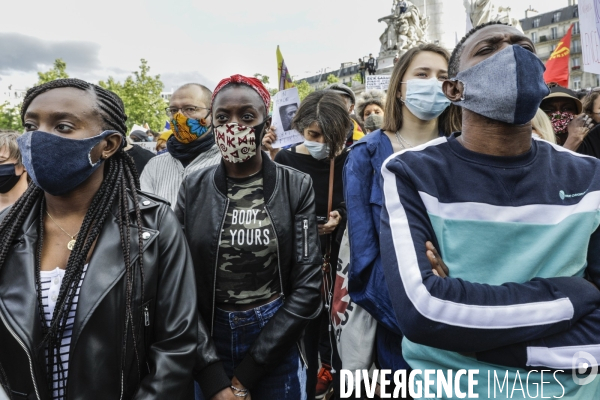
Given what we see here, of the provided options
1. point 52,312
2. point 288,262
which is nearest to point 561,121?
point 288,262

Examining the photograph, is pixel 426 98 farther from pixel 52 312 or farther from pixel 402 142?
pixel 52 312

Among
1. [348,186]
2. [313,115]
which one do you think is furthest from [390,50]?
[348,186]

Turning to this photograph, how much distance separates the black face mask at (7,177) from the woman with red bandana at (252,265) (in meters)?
1.72

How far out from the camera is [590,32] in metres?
3.24

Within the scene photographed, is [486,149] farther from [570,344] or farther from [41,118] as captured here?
[41,118]

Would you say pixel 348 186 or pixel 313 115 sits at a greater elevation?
pixel 313 115

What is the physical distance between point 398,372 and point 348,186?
2.93ft

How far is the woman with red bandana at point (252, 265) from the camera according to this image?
87.8 inches

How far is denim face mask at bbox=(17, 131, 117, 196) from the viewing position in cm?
162

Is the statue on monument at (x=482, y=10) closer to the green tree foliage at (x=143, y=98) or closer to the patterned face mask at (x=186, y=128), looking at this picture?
the patterned face mask at (x=186, y=128)

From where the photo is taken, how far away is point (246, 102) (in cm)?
248

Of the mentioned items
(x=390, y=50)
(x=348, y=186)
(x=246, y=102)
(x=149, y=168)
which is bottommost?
(x=348, y=186)

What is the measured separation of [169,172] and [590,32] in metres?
3.18

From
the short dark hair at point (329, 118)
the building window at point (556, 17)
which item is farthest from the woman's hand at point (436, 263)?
the building window at point (556, 17)
